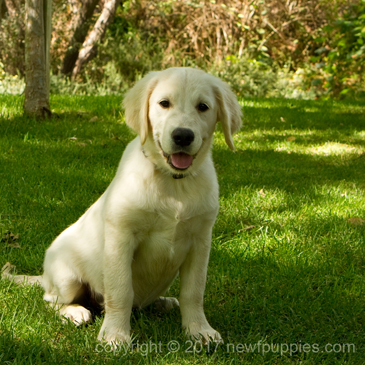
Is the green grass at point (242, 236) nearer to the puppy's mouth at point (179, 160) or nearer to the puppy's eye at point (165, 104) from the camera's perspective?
the puppy's mouth at point (179, 160)

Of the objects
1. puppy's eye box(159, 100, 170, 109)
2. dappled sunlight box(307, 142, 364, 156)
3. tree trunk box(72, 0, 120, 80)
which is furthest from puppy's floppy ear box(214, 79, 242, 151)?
tree trunk box(72, 0, 120, 80)

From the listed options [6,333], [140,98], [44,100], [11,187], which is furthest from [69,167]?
[6,333]

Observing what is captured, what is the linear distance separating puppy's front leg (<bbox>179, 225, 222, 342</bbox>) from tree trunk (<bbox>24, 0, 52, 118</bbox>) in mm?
4331

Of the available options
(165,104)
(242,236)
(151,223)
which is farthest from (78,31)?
(151,223)

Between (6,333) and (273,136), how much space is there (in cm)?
494

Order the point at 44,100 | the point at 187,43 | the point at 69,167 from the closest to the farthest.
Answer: the point at 69,167 < the point at 44,100 < the point at 187,43

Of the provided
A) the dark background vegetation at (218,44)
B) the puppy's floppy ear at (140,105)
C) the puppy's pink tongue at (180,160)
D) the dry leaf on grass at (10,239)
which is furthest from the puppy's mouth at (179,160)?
the dark background vegetation at (218,44)

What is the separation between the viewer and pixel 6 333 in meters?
2.28

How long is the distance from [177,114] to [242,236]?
147 centimetres

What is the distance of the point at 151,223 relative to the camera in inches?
93.4

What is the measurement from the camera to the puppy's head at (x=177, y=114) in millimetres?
2408

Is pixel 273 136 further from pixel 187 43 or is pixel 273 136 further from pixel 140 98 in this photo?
pixel 187 43

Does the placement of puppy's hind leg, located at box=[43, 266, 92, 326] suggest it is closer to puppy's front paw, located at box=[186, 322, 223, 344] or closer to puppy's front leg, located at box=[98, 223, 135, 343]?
puppy's front leg, located at box=[98, 223, 135, 343]

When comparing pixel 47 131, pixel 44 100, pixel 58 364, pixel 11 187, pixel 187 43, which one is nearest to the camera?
pixel 58 364
